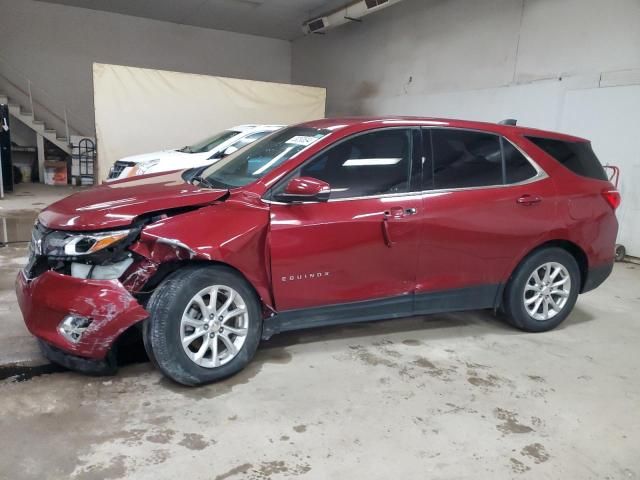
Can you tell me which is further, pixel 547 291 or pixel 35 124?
pixel 35 124

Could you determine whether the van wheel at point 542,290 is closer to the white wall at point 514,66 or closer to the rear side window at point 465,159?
the rear side window at point 465,159

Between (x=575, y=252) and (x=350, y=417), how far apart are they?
2357 millimetres

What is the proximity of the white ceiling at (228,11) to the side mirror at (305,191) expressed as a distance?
32.5 feet

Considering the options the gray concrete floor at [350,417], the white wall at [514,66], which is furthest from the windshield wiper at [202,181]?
the white wall at [514,66]

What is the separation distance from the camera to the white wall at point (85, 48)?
40.8 feet

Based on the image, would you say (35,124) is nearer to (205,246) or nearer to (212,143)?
(212,143)

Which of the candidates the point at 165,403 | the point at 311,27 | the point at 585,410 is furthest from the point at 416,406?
the point at 311,27

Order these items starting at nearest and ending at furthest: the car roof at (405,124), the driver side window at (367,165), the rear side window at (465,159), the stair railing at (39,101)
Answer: the driver side window at (367,165) < the car roof at (405,124) < the rear side window at (465,159) < the stair railing at (39,101)

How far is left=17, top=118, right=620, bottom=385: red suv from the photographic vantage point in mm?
2516

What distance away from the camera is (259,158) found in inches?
126

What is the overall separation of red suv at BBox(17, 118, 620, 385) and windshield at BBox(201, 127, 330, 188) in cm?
1

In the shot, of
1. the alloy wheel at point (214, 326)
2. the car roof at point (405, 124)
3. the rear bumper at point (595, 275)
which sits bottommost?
the alloy wheel at point (214, 326)

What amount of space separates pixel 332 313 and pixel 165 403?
108 cm

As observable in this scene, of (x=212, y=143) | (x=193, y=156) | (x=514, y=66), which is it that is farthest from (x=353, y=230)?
(x=514, y=66)
